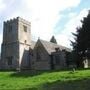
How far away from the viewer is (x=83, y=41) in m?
52.6

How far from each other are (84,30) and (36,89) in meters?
28.8

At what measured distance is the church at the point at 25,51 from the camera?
207 ft

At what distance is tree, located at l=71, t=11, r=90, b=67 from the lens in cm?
5241

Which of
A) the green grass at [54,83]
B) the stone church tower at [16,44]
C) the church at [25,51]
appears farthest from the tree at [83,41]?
the stone church tower at [16,44]

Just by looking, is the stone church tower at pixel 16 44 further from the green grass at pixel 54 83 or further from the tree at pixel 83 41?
the green grass at pixel 54 83

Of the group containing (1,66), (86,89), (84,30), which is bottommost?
(86,89)

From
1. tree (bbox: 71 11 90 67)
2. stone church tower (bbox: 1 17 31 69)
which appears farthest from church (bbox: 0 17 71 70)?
tree (bbox: 71 11 90 67)

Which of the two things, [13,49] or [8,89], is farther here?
[13,49]

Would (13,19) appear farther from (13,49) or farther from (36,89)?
(36,89)

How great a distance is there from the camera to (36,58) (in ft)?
215

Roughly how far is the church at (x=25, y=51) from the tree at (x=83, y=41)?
25.8ft

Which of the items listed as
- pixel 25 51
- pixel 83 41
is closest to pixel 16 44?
pixel 25 51

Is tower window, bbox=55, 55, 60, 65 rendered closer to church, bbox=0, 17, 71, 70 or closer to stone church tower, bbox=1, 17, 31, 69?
church, bbox=0, 17, 71, 70

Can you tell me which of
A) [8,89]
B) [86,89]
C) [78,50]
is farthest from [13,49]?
[86,89]
